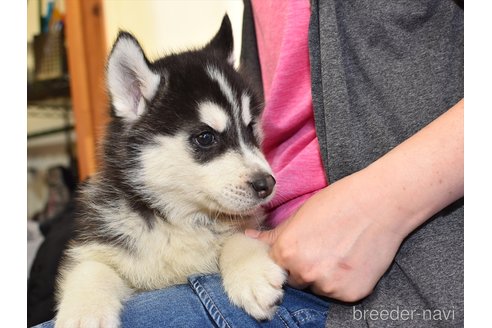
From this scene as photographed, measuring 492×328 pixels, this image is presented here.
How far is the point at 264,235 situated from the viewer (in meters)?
1.39

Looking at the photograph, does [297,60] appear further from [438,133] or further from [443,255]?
[443,255]

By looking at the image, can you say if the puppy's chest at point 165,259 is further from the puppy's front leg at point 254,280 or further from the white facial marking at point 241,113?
the white facial marking at point 241,113

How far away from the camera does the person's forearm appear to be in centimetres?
101

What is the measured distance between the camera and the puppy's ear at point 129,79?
Result: 4.59ft

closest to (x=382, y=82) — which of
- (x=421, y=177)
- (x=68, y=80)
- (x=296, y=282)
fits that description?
(x=421, y=177)

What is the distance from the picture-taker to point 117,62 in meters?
1.43

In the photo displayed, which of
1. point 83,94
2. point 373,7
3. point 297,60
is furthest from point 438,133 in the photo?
point 83,94

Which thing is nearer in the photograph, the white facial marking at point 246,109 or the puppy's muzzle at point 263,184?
the puppy's muzzle at point 263,184

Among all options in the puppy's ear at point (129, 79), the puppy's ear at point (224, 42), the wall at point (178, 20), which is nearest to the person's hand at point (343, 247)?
the puppy's ear at point (129, 79)

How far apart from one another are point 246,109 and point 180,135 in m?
0.24

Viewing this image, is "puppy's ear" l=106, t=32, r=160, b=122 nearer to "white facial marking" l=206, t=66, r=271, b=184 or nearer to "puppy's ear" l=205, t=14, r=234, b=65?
"white facial marking" l=206, t=66, r=271, b=184

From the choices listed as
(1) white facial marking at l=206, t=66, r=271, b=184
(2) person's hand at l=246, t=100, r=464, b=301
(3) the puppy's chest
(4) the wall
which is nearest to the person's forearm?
(2) person's hand at l=246, t=100, r=464, b=301

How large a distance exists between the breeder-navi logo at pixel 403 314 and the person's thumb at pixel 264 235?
336 millimetres

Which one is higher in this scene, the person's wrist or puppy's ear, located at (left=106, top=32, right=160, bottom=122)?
puppy's ear, located at (left=106, top=32, right=160, bottom=122)
